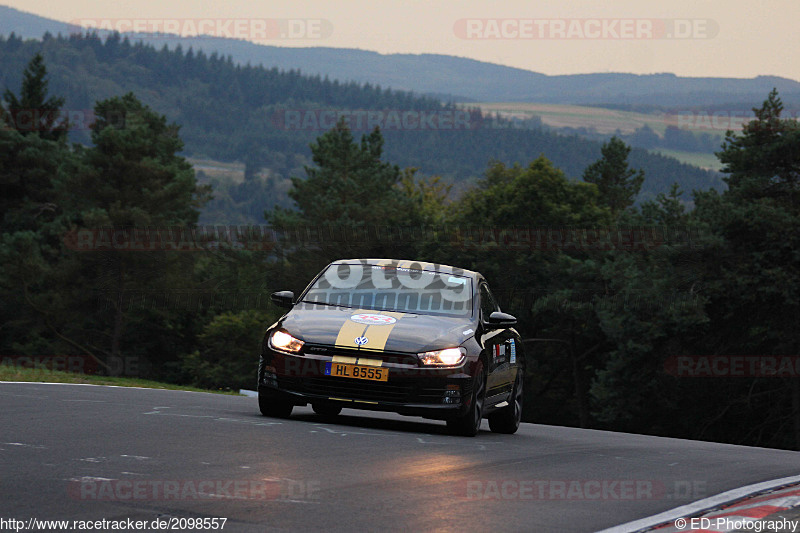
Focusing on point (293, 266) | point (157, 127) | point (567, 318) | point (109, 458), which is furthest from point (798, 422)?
point (157, 127)

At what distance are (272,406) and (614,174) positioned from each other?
9816cm

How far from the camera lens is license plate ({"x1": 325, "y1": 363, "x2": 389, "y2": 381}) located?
11211 millimetres

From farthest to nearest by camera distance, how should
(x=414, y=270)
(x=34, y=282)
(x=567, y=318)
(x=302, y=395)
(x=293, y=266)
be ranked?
(x=293, y=266)
(x=34, y=282)
(x=567, y=318)
(x=414, y=270)
(x=302, y=395)

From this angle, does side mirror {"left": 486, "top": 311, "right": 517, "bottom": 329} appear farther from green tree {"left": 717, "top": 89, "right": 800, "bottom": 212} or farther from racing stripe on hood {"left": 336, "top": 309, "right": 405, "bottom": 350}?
green tree {"left": 717, "top": 89, "right": 800, "bottom": 212}

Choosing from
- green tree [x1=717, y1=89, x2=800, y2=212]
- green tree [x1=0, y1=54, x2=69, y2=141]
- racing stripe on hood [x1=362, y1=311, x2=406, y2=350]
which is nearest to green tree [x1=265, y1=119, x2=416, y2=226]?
green tree [x1=0, y1=54, x2=69, y2=141]

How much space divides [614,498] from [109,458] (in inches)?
133

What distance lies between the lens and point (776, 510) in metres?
7.52

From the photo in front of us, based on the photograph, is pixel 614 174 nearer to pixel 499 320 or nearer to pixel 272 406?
pixel 499 320

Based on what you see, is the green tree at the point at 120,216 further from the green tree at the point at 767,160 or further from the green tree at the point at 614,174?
the green tree at the point at 614,174

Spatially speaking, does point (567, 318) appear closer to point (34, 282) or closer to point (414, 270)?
point (34, 282)

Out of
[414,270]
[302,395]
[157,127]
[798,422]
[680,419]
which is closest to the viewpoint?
[302,395]

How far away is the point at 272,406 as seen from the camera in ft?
39.6

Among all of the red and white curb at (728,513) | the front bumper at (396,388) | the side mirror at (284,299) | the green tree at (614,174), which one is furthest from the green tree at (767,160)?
the green tree at (614,174)

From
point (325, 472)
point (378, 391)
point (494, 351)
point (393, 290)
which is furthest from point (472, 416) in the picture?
point (325, 472)
